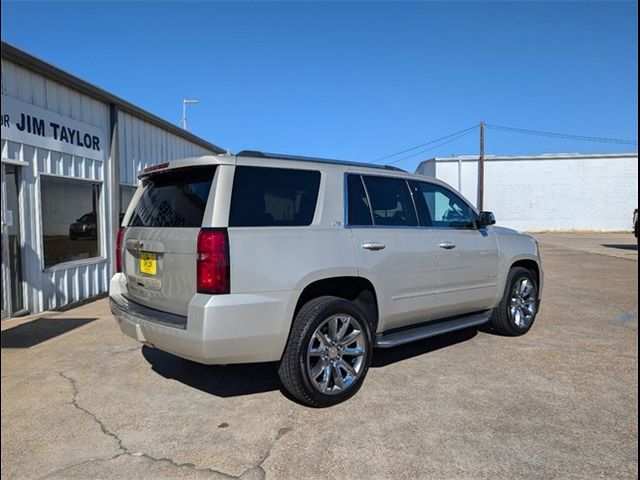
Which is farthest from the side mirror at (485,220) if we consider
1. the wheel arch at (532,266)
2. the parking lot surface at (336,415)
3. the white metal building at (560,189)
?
the white metal building at (560,189)

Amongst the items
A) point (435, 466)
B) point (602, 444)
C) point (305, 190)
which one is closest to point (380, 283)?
point (305, 190)

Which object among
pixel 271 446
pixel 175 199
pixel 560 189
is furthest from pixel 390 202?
pixel 560 189

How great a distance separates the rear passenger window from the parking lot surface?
1.47 metres

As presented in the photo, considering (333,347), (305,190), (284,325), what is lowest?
(333,347)

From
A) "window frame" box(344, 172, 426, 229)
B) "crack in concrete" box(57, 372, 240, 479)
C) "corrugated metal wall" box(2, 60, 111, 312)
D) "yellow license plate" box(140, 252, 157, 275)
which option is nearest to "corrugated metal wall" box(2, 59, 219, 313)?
"corrugated metal wall" box(2, 60, 111, 312)

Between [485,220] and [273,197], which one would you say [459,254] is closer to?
[485,220]

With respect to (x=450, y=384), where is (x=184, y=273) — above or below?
above

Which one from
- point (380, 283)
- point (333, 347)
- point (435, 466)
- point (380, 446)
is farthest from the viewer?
point (380, 283)

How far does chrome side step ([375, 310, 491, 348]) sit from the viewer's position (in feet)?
13.6

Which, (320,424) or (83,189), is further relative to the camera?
(83,189)

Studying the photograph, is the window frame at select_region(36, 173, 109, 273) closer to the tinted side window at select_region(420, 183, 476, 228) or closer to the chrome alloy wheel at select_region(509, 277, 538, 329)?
the tinted side window at select_region(420, 183, 476, 228)

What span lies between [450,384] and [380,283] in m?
1.09

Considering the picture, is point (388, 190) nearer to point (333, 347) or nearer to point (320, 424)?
point (333, 347)

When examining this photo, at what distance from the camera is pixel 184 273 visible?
Result: 3326 millimetres
